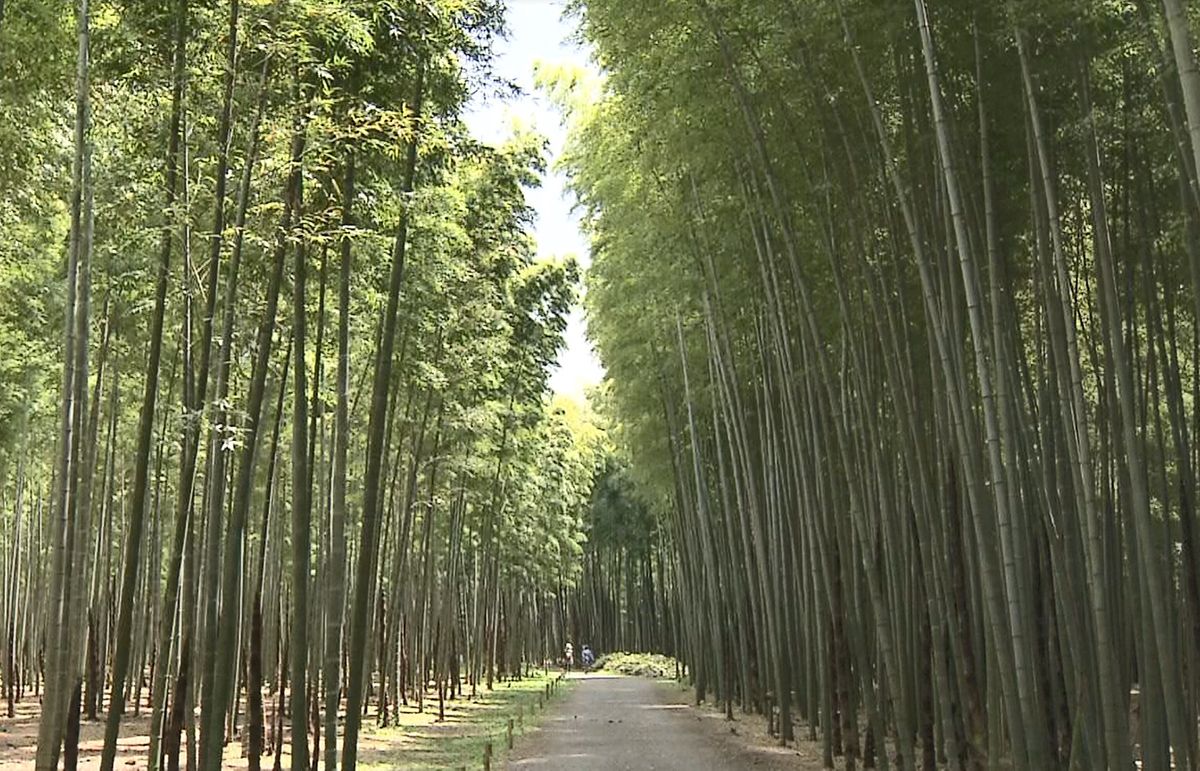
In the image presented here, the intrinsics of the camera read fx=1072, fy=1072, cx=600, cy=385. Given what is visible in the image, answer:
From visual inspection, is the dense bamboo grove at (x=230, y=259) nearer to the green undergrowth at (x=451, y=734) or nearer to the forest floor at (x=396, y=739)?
the forest floor at (x=396, y=739)

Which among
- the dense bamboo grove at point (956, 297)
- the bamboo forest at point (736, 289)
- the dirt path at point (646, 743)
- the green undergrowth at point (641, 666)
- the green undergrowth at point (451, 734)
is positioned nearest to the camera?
the dense bamboo grove at point (956, 297)

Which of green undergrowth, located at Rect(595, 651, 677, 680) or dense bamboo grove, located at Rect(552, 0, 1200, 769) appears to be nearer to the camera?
dense bamboo grove, located at Rect(552, 0, 1200, 769)

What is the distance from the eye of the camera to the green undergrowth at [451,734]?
824 cm

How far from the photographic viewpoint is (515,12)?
5574mm

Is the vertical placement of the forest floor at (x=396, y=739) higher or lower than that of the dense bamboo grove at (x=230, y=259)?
lower

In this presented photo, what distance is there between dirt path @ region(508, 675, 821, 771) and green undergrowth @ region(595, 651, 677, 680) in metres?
9.18

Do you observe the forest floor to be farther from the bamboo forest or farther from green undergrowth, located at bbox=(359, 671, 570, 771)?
the bamboo forest

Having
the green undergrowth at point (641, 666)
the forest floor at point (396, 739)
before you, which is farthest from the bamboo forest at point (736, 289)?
the green undergrowth at point (641, 666)

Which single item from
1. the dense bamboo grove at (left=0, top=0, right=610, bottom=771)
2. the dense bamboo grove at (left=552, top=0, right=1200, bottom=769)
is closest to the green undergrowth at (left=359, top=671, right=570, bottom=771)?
the dense bamboo grove at (left=0, top=0, right=610, bottom=771)

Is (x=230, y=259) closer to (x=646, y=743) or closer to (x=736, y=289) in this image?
(x=736, y=289)

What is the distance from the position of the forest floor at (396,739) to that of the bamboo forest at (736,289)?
0.62 ft

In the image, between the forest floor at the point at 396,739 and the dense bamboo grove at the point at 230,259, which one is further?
the forest floor at the point at 396,739

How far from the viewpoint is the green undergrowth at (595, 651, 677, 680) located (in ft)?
73.9

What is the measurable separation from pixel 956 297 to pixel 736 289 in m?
3.61
